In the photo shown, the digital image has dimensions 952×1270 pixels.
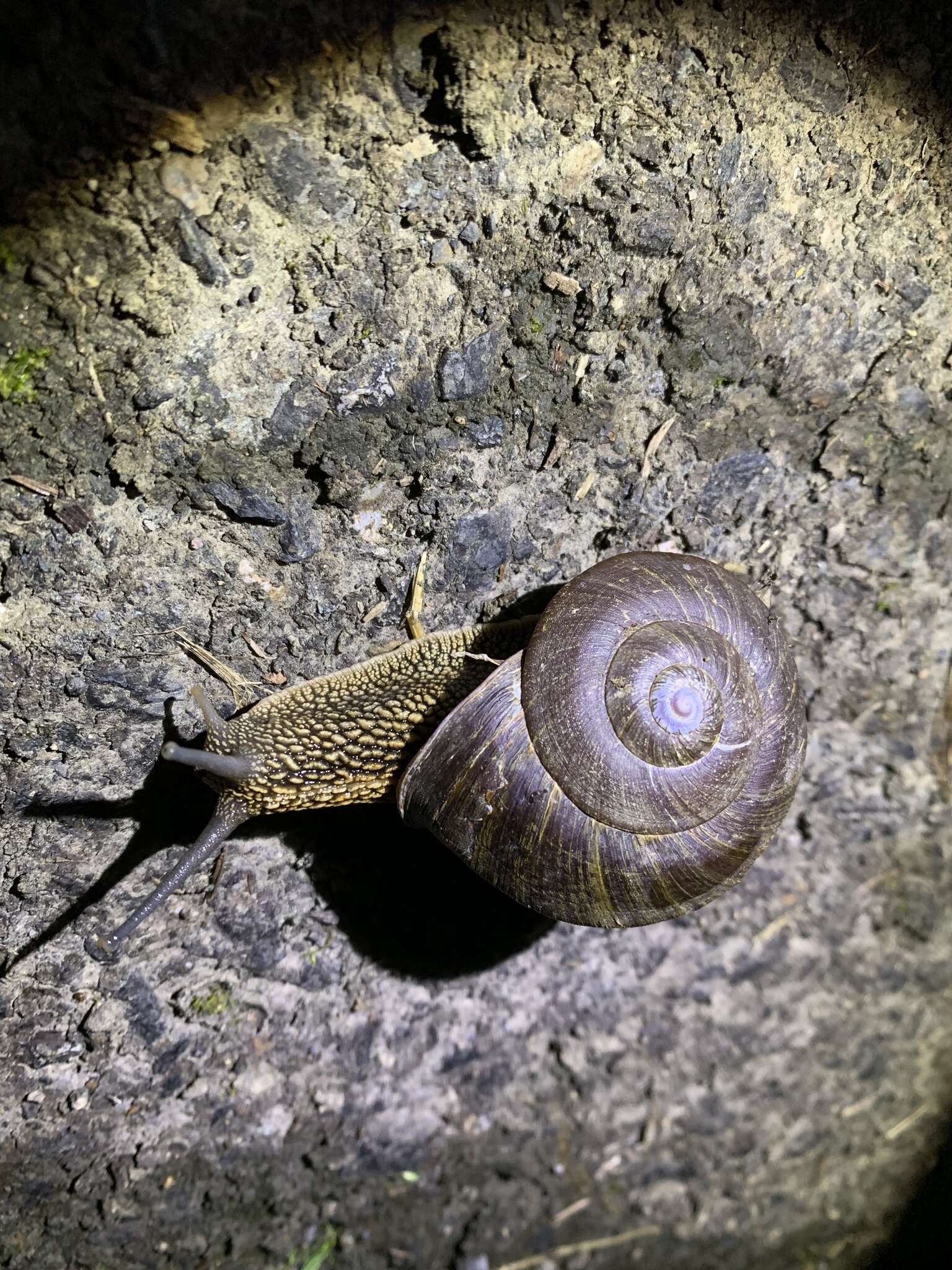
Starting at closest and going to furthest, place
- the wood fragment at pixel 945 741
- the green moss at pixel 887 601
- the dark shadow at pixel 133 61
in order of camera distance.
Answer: the dark shadow at pixel 133 61 → the green moss at pixel 887 601 → the wood fragment at pixel 945 741

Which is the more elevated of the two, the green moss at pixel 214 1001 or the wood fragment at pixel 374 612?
the wood fragment at pixel 374 612

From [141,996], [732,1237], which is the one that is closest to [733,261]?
[141,996]

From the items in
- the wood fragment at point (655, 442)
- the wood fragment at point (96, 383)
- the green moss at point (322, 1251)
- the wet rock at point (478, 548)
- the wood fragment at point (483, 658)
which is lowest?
the green moss at point (322, 1251)

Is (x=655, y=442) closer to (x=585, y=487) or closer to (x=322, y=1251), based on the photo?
(x=585, y=487)

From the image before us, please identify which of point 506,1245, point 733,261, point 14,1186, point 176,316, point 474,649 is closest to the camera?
point 176,316

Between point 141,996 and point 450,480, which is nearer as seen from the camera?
point 450,480

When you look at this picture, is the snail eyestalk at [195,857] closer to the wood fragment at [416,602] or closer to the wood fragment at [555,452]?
the wood fragment at [416,602]

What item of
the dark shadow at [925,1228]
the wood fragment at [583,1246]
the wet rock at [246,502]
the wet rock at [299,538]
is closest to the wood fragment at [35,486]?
the wet rock at [246,502]

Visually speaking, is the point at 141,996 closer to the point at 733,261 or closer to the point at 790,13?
the point at 733,261
